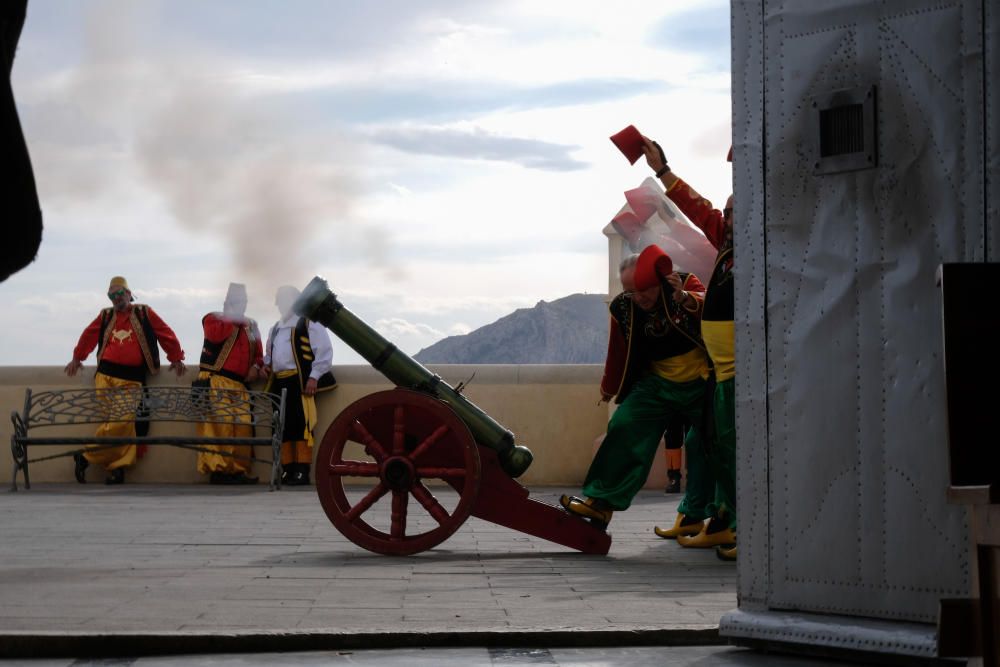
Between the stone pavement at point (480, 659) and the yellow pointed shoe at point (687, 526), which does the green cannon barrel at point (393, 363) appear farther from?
→ the stone pavement at point (480, 659)

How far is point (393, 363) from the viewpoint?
277 inches

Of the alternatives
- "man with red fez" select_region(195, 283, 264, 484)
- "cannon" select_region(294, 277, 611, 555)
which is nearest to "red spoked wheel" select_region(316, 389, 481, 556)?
"cannon" select_region(294, 277, 611, 555)

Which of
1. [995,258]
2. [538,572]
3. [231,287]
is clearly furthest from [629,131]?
[231,287]

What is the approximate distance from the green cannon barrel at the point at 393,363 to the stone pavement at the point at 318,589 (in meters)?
0.52

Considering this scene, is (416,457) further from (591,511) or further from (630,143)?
(630,143)

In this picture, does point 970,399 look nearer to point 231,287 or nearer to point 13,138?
point 13,138

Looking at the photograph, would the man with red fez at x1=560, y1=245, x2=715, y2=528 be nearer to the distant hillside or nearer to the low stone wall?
the low stone wall

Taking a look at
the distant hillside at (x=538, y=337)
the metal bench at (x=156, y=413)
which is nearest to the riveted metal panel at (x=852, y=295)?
the metal bench at (x=156, y=413)

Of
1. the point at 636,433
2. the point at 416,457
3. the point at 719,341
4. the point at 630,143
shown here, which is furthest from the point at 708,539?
the point at 630,143

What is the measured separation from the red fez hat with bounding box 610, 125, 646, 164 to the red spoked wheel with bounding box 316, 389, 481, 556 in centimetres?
149

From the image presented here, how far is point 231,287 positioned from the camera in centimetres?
1483

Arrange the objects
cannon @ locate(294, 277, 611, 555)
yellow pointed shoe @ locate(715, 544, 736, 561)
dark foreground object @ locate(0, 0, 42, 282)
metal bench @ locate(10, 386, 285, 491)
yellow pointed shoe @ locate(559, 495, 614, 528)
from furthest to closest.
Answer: metal bench @ locate(10, 386, 285, 491)
yellow pointed shoe @ locate(559, 495, 614, 528)
cannon @ locate(294, 277, 611, 555)
yellow pointed shoe @ locate(715, 544, 736, 561)
dark foreground object @ locate(0, 0, 42, 282)

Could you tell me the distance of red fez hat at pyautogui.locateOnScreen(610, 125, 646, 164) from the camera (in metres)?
7.14

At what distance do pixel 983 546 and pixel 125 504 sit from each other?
8575mm
